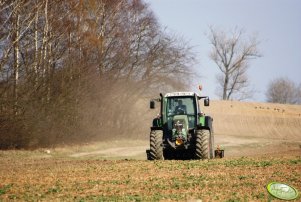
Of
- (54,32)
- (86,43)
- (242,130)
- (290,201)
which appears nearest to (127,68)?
(86,43)

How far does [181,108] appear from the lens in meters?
21.0

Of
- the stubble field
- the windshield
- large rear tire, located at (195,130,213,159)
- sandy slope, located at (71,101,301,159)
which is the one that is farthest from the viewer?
sandy slope, located at (71,101,301,159)

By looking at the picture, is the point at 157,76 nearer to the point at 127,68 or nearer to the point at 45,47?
the point at 127,68

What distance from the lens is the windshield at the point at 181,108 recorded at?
2080cm

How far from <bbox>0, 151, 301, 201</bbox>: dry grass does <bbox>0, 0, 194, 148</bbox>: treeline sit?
991cm

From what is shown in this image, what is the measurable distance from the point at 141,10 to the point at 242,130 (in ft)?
66.8

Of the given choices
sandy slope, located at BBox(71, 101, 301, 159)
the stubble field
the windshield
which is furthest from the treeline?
sandy slope, located at BBox(71, 101, 301, 159)

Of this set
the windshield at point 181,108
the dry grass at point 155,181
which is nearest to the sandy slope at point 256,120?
the windshield at point 181,108

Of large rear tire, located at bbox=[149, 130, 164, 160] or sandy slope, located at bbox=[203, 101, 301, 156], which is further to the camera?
sandy slope, located at bbox=[203, 101, 301, 156]

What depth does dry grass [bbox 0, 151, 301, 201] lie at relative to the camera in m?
11.9

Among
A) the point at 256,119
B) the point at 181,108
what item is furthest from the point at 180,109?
the point at 256,119

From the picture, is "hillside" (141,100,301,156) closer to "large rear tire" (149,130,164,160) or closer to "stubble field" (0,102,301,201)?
"large rear tire" (149,130,164,160)

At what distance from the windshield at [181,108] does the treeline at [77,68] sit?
773 centimetres

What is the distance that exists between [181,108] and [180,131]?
116cm
